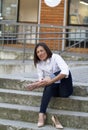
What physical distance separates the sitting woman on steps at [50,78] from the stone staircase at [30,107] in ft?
0.49

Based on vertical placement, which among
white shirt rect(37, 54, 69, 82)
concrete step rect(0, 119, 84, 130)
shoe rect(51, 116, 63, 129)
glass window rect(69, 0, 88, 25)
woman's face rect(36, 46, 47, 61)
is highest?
glass window rect(69, 0, 88, 25)

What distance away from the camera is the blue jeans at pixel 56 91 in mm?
5875

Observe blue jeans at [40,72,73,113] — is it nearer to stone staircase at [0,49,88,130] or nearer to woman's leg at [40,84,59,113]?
woman's leg at [40,84,59,113]

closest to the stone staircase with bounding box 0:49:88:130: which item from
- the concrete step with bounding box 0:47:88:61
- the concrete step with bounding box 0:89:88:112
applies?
the concrete step with bounding box 0:89:88:112

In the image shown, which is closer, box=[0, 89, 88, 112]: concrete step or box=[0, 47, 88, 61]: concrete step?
box=[0, 89, 88, 112]: concrete step

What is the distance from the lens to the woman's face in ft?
19.8

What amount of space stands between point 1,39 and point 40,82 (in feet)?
21.5

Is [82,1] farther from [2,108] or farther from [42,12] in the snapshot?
[2,108]

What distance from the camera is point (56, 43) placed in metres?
13.0

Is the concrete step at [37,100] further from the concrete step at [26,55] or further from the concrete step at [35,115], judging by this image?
the concrete step at [26,55]

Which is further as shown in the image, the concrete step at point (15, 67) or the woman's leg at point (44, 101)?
the concrete step at point (15, 67)

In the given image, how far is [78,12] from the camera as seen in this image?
13211mm

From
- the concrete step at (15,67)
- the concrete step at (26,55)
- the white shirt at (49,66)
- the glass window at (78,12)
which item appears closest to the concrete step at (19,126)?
the white shirt at (49,66)

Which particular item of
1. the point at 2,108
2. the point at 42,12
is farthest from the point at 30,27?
the point at 2,108
